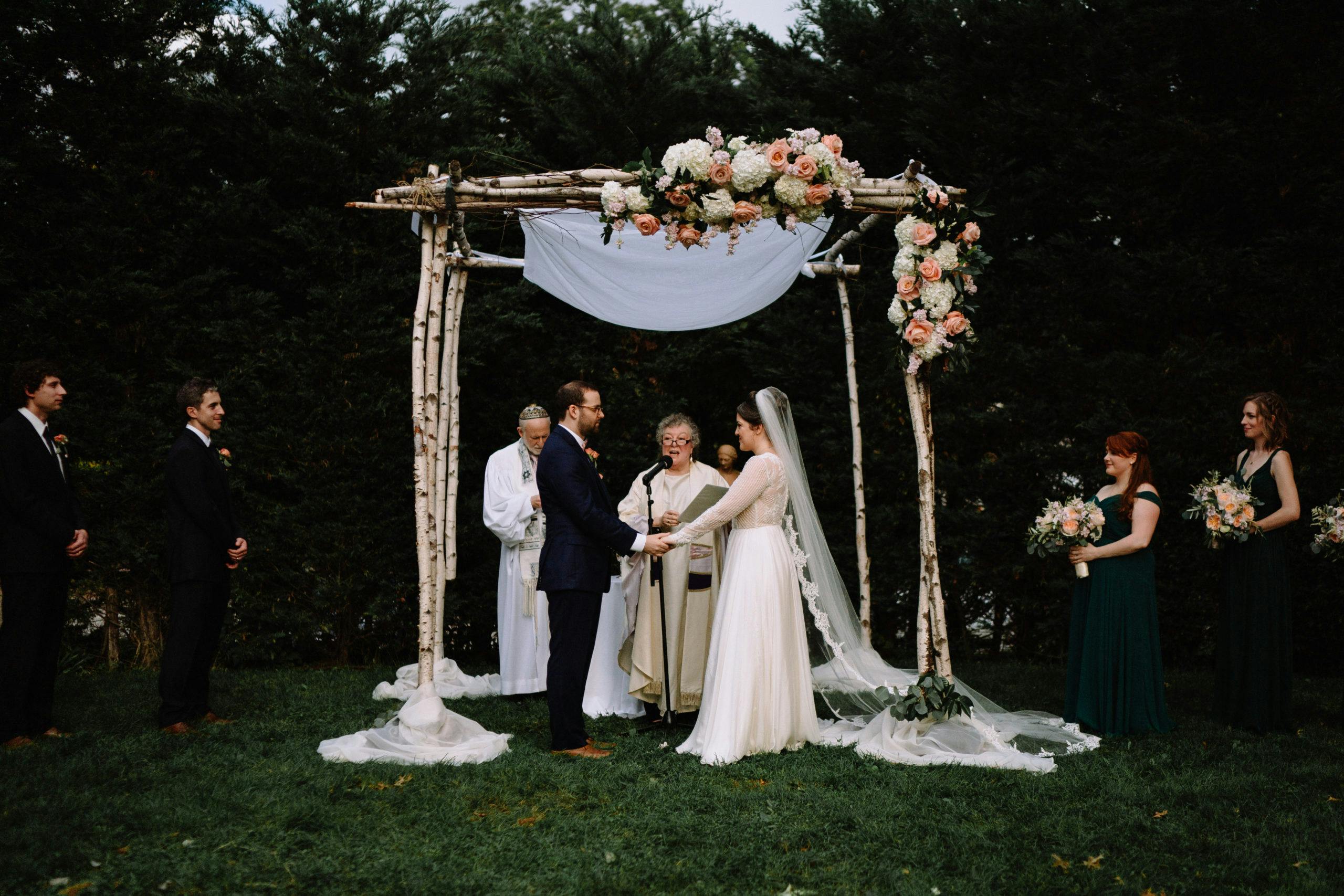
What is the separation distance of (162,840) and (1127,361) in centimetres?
709

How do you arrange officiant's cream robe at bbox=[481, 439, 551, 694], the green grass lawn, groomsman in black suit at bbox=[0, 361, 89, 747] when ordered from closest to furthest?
the green grass lawn, groomsman in black suit at bbox=[0, 361, 89, 747], officiant's cream robe at bbox=[481, 439, 551, 694]

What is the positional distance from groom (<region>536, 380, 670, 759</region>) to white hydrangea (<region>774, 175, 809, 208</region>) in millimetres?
1422

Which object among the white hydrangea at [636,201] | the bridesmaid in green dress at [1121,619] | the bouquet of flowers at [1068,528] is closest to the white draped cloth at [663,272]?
the white hydrangea at [636,201]

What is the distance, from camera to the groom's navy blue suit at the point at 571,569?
203 inches

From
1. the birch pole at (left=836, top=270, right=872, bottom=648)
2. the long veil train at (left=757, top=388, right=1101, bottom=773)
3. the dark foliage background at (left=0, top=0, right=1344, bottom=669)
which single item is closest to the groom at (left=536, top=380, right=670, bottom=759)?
the long veil train at (left=757, top=388, right=1101, bottom=773)

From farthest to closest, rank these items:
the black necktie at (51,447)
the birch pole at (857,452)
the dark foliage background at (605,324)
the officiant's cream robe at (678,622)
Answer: the dark foliage background at (605,324), the birch pole at (857,452), the officiant's cream robe at (678,622), the black necktie at (51,447)

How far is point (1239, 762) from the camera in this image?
196 inches

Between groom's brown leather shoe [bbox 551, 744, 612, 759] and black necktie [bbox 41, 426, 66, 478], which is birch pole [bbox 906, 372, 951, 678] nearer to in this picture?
groom's brown leather shoe [bbox 551, 744, 612, 759]

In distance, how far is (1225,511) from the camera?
18.8ft

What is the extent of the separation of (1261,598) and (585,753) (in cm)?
397

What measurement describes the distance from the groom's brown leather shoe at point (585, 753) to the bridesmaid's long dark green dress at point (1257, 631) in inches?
144

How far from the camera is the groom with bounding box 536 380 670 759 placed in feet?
16.9

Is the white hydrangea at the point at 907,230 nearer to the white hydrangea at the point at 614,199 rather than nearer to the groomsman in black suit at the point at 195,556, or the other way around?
the white hydrangea at the point at 614,199

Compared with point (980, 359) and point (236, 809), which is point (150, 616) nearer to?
point (236, 809)
